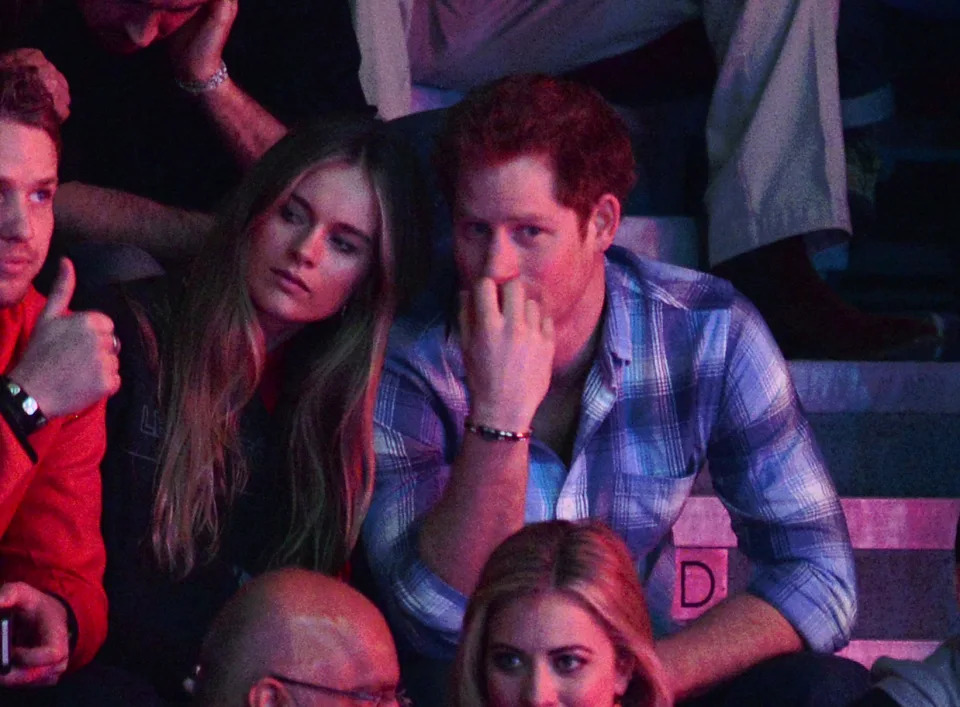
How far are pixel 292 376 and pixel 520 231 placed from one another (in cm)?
38

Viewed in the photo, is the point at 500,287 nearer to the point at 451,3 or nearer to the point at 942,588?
the point at 942,588

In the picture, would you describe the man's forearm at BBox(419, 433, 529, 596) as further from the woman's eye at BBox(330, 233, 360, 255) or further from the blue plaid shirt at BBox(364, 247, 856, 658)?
the woman's eye at BBox(330, 233, 360, 255)

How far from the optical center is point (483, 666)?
6.29ft

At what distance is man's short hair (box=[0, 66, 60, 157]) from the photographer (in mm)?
1980

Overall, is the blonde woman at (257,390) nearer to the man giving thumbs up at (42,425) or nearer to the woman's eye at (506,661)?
the man giving thumbs up at (42,425)

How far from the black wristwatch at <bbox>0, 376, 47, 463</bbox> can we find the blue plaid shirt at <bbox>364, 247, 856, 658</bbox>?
0.52 meters

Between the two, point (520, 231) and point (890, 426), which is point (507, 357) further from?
point (890, 426)

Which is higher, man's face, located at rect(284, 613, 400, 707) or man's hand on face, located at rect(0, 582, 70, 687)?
man's face, located at rect(284, 613, 400, 707)

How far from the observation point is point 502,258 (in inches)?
86.0

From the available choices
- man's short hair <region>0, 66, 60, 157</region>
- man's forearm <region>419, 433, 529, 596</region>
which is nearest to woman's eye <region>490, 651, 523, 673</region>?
man's forearm <region>419, 433, 529, 596</region>

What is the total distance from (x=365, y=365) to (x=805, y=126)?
3.54 ft

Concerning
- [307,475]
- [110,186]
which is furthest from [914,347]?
[110,186]

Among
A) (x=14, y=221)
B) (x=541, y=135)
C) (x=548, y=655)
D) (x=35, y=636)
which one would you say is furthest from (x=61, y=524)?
(x=541, y=135)

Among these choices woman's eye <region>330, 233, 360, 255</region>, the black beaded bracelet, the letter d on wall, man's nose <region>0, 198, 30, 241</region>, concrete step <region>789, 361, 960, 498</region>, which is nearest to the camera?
man's nose <region>0, 198, 30, 241</region>
